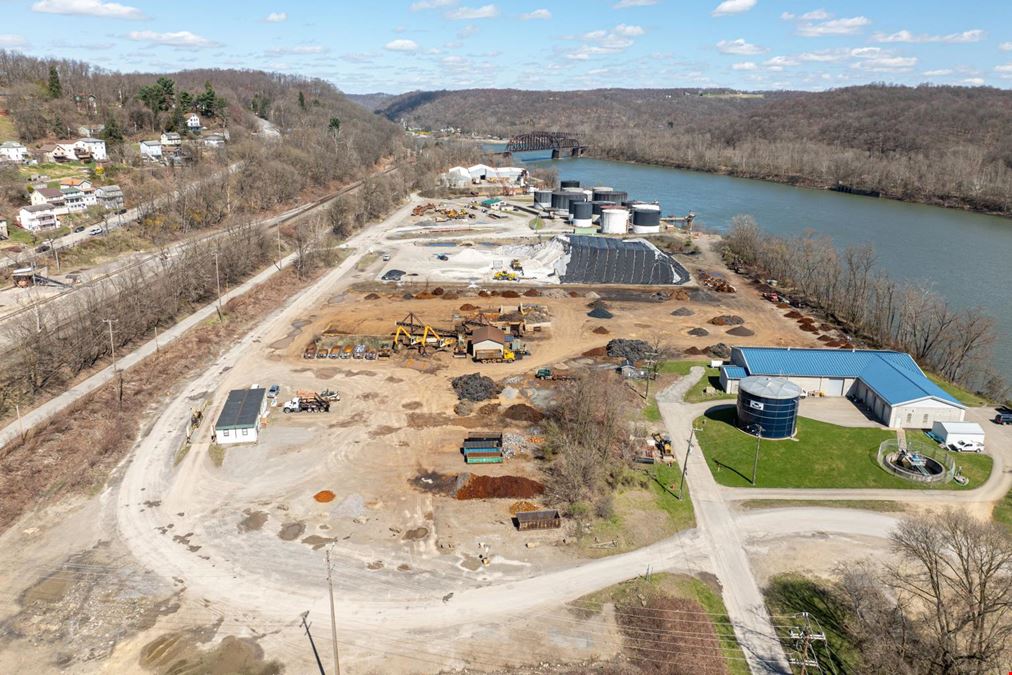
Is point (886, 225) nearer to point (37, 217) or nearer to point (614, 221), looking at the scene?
point (614, 221)

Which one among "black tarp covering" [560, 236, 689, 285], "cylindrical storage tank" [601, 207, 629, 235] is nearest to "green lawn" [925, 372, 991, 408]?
"black tarp covering" [560, 236, 689, 285]

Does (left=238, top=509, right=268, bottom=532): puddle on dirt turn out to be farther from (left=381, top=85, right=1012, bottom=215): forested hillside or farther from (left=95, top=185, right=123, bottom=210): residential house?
(left=381, top=85, right=1012, bottom=215): forested hillside

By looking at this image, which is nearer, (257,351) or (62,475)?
(62,475)

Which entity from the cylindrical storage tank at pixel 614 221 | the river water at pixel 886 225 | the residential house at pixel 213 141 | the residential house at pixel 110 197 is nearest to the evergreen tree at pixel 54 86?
the residential house at pixel 213 141

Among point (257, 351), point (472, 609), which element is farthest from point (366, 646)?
point (257, 351)

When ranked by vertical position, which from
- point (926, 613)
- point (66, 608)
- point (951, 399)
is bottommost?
point (66, 608)

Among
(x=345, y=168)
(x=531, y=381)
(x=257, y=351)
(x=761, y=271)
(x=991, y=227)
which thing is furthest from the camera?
(x=345, y=168)

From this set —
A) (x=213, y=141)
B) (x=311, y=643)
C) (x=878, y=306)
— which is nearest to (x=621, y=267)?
(x=878, y=306)

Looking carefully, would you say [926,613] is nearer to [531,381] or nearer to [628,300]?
[531,381]
